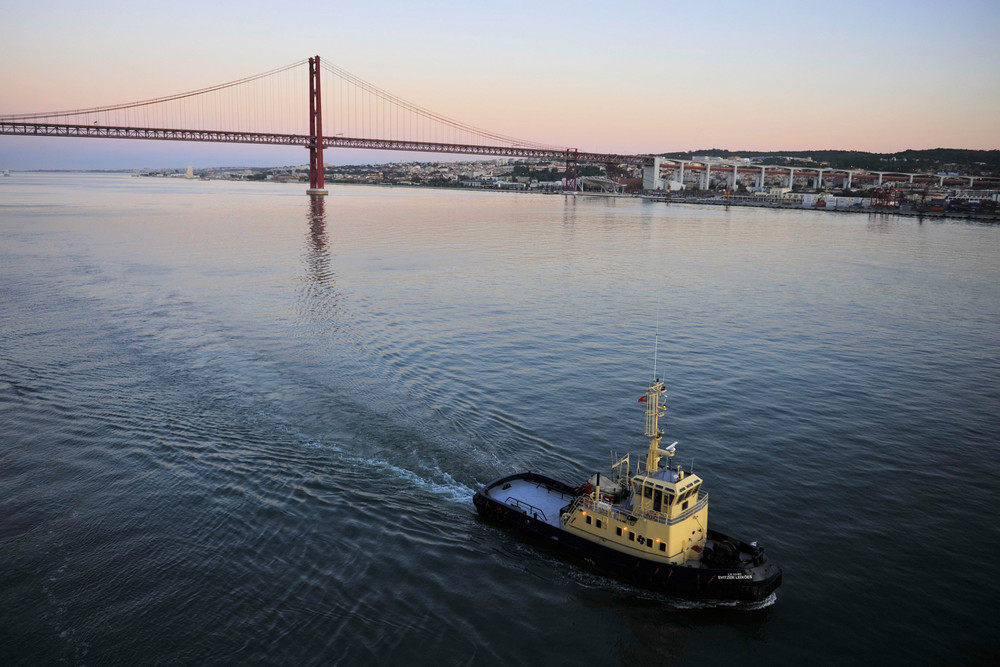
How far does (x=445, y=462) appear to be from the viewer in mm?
22062

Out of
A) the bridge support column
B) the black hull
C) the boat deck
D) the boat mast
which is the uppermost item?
the bridge support column

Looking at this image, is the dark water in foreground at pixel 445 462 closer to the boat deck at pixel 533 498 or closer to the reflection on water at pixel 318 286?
the reflection on water at pixel 318 286

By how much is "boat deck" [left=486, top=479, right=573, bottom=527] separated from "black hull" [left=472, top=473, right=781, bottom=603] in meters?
0.37

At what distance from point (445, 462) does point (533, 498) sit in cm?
394

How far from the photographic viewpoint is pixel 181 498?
19.2 m

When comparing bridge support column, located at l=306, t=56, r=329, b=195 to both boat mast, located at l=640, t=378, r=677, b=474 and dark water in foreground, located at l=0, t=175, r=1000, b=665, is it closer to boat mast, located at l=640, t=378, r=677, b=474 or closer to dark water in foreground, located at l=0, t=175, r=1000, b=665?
dark water in foreground, located at l=0, t=175, r=1000, b=665

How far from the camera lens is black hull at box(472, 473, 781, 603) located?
1552 centimetres

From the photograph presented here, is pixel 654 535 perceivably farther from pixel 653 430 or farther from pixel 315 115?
pixel 315 115

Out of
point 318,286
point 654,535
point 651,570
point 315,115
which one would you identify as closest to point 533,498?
point 654,535

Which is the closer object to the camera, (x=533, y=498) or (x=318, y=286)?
(x=533, y=498)

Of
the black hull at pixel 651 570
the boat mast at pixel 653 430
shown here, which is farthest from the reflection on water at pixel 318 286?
the boat mast at pixel 653 430

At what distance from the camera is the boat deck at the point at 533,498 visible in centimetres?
1848

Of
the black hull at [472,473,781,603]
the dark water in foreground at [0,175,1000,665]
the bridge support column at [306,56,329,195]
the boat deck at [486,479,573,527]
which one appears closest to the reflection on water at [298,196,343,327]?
the dark water in foreground at [0,175,1000,665]

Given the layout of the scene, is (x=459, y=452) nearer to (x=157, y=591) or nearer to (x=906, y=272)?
(x=157, y=591)
